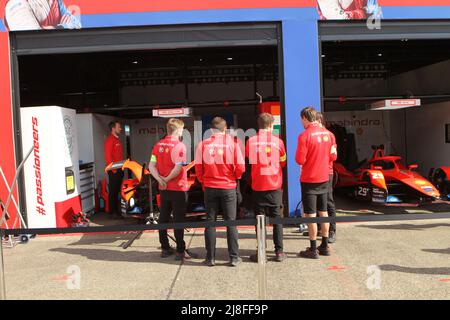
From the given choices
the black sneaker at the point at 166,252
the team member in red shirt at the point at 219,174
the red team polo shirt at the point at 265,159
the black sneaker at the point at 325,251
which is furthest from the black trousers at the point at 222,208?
the black sneaker at the point at 325,251

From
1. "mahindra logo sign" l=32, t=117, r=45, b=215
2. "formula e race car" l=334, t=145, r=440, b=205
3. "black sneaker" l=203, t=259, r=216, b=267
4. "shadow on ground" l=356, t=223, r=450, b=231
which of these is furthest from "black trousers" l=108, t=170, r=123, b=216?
"shadow on ground" l=356, t=223, r=450, b=231

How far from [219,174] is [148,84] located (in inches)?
412

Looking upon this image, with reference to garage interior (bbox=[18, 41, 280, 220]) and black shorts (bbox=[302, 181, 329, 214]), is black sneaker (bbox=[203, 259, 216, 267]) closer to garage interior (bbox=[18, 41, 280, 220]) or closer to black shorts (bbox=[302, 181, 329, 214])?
black shorts (bbox=[302, 181, 329, 214])

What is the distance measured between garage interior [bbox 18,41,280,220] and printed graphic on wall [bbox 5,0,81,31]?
8.79ft

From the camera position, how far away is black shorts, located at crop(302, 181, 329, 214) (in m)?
4.84

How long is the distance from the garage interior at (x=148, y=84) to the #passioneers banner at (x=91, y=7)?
2724mm

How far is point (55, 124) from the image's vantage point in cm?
661

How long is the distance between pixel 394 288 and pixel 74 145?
5565 mm

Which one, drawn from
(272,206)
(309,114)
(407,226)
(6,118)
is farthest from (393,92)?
(6,118)

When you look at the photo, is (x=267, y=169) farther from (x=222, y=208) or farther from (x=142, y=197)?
(x=142, y=197)

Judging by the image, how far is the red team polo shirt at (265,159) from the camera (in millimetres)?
4715

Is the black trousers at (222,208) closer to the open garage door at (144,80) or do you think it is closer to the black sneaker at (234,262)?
the black sneaker at (234,262)
